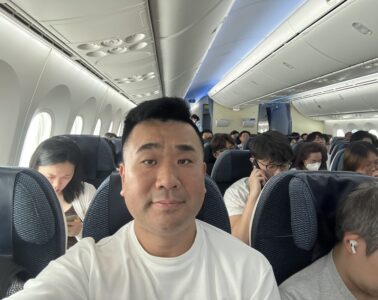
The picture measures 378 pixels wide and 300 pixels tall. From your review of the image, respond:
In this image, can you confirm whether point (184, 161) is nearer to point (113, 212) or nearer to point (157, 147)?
point (157, 147)

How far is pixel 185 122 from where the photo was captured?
1.47m

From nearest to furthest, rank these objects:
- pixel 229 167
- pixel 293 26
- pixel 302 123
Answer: pixel 229 167 < pixel 293 26 < pixel 302 123

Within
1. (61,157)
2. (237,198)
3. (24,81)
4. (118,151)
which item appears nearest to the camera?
(61,157)

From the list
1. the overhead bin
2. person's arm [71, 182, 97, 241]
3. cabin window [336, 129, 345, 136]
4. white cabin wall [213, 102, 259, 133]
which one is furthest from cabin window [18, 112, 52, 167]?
white cabin wall [213, 102, 259, 133]

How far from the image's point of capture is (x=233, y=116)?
19188 millimetres

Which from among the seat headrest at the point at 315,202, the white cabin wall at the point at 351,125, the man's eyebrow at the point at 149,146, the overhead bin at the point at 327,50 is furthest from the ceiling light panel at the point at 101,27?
the white cabin wall at the point at 351,125

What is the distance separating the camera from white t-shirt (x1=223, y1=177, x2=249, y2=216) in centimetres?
285

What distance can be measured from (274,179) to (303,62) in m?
4.95

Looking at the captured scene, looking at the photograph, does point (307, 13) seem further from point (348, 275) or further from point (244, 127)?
point (244, 127)

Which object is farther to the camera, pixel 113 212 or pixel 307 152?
pixel 307 152

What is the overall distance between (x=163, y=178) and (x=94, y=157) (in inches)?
107

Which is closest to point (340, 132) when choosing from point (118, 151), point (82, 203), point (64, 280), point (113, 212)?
point (118, 151)

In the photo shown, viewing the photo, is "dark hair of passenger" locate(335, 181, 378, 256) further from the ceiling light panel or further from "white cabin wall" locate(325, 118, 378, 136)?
"white cabin wall" locate(325, 118, 378, 136)

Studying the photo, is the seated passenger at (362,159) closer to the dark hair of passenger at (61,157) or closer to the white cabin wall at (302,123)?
the dark hair of passenger at (61,157)
